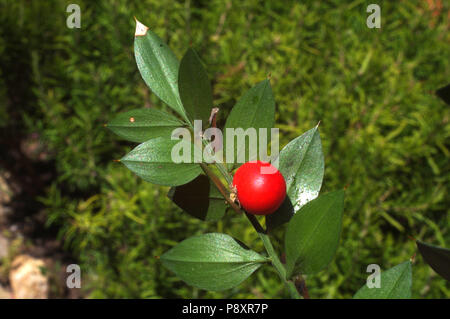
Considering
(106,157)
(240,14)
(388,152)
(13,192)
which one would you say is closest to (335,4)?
(240,14)

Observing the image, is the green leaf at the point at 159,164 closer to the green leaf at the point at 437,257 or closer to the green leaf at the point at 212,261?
the green leaf at the point at 212,261

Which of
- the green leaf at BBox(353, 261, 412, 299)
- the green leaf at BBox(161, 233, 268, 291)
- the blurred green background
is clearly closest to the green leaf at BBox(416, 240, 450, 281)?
the green leaf at BBox(353, 261, 412, 299)

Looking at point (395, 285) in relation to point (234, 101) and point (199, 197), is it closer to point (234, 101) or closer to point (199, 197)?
point (199, 197)

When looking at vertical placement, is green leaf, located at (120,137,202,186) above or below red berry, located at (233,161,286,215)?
above

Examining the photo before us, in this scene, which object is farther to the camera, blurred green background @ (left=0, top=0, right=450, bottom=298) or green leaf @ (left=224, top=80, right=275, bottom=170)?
blurred green background @ (left=0, top=0, right=450, bottom=298)

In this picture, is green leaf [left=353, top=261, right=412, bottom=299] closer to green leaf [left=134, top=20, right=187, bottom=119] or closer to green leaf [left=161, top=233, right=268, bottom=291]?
green leaf [left=161, top=233, right=268, bottom=291]
